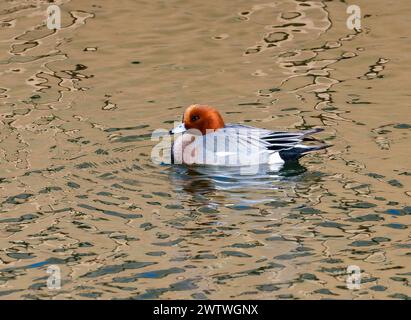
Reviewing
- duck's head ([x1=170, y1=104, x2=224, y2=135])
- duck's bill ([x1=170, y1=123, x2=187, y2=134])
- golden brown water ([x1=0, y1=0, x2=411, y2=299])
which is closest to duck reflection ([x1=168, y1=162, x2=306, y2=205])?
→ golden brown water ([x1=0, y1=0, x2=411, y2=299])

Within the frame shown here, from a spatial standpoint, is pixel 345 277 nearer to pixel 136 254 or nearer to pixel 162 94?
pixel 136 254

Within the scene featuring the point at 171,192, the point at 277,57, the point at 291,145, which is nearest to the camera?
the point at 171,192

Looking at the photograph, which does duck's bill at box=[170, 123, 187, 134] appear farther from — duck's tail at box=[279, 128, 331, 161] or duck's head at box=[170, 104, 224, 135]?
duck's tail at box=[279, 128, 331, 161]

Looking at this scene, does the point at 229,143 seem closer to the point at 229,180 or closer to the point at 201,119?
the point at 201,119

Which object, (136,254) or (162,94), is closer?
(136,254)

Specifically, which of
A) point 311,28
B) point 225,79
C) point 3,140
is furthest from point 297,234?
point 311,28

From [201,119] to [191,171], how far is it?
638 mm

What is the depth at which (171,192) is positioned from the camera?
10.2m

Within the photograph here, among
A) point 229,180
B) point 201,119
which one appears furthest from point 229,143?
point 229,180

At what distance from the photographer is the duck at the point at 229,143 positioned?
10.9 meters

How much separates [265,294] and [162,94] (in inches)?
202

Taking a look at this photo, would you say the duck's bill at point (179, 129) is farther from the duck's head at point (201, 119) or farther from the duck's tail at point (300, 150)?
the duck's tail at point (300, 150)

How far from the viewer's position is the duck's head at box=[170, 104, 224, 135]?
448 inches

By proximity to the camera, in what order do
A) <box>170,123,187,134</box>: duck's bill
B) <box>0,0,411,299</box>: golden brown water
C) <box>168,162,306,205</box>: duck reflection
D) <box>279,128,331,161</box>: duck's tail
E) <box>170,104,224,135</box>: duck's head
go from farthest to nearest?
<box>170,104,224,135</box>: duck's head
<box>170,123,187,134</box>: duck's bill
<box>279,128,331,161</box>: duck's tail
<box>168,162,306,205</box>: duck reflection
<box>0,0,411,299</box>: golden brown water
